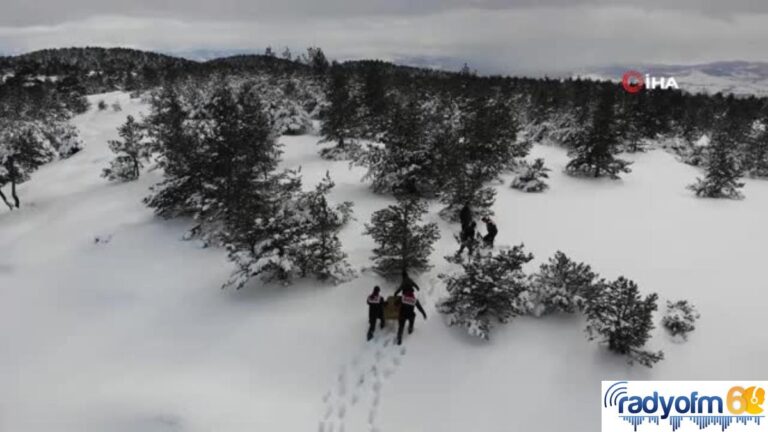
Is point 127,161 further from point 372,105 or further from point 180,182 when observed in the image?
point 372,105

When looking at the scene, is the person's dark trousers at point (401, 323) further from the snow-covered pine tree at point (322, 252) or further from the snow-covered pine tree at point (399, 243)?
the snow-covered pine tree at point (322, 252)

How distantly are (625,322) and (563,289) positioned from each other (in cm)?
154

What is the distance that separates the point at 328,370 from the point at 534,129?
34.0 meters

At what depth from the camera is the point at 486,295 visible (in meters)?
10.2

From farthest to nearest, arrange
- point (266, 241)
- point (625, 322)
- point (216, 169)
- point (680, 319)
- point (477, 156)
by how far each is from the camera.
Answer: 1. point (477, 156)
2. point (216, 169)
3. point (266, 241)
4. point (680, 319)
5. point (625, 322)

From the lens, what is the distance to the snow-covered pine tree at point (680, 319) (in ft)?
32.5

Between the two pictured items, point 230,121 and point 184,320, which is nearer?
point 184,320

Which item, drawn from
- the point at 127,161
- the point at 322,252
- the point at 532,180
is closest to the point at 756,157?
the point at 532,180

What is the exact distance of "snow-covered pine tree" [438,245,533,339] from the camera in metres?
10.2

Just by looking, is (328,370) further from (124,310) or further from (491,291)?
(124,310)

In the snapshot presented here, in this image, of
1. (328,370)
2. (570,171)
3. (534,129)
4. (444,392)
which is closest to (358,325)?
(328,370)

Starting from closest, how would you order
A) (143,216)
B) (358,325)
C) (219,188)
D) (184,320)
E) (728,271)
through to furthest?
(358,325) < (184,320) < (728,271) < (219,188) < (143,216)

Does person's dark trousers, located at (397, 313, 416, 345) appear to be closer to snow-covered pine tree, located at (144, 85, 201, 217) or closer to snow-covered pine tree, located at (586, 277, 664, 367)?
snow-covered pine tree, located at (586, 277, 664, 367)

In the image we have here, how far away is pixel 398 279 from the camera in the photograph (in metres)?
12.4
